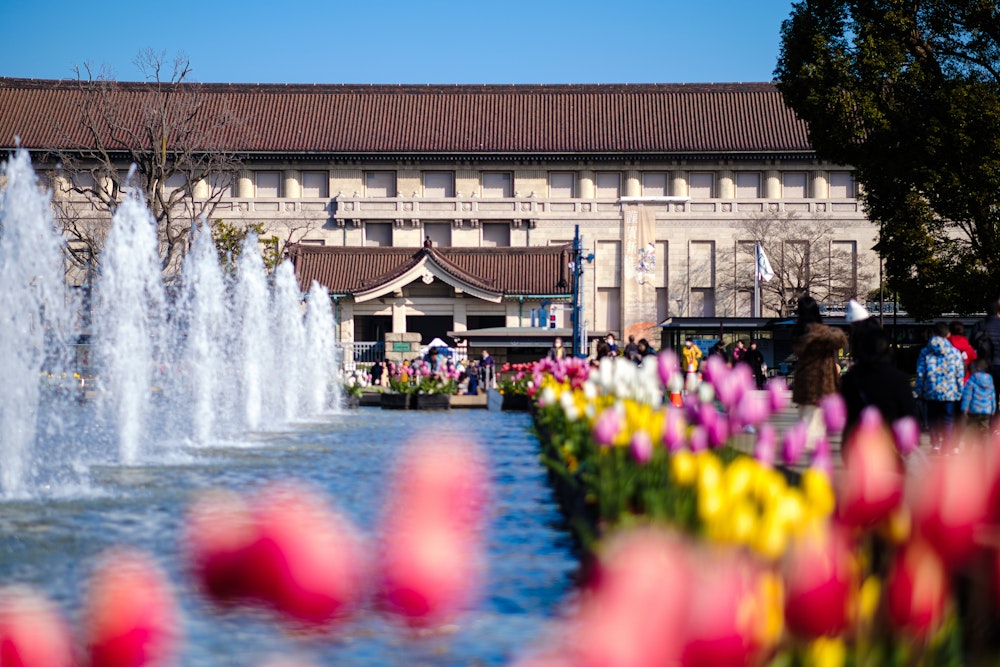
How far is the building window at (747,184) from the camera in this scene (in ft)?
203

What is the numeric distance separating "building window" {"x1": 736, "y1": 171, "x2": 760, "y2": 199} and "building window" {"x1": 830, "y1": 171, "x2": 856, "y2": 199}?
3502mm

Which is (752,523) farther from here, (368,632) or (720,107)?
(720,107)

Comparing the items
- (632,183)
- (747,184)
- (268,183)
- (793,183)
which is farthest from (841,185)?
(268,183)

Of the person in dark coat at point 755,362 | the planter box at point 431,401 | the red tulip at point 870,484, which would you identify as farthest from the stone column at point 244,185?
the red tulip at point 870,484

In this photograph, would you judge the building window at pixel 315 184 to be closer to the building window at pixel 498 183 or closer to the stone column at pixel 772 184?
the building window at pixel 498 183

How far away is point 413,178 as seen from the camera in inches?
2416

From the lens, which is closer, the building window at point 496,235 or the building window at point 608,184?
the building window at point 496,235

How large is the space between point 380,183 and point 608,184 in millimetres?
10454

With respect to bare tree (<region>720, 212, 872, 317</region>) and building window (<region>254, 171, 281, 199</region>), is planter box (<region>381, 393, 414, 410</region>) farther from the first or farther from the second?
building window (<region>254, 171, 281, 199</region>)

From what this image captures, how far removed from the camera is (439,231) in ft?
196

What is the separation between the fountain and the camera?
708cm

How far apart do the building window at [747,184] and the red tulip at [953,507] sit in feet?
199

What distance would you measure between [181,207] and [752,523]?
2377 inches

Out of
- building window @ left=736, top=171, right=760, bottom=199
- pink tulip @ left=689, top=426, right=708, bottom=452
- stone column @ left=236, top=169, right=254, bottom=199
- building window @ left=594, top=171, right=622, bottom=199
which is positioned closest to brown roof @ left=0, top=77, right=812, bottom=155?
stone column @ left=236, top=169, right=254, bottom=199
